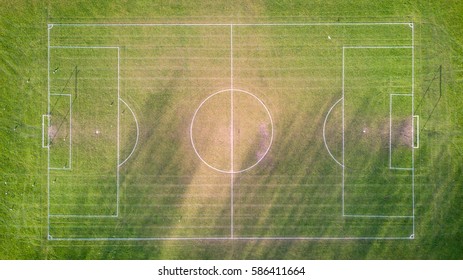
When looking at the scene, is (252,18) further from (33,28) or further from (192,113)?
(33,28)
